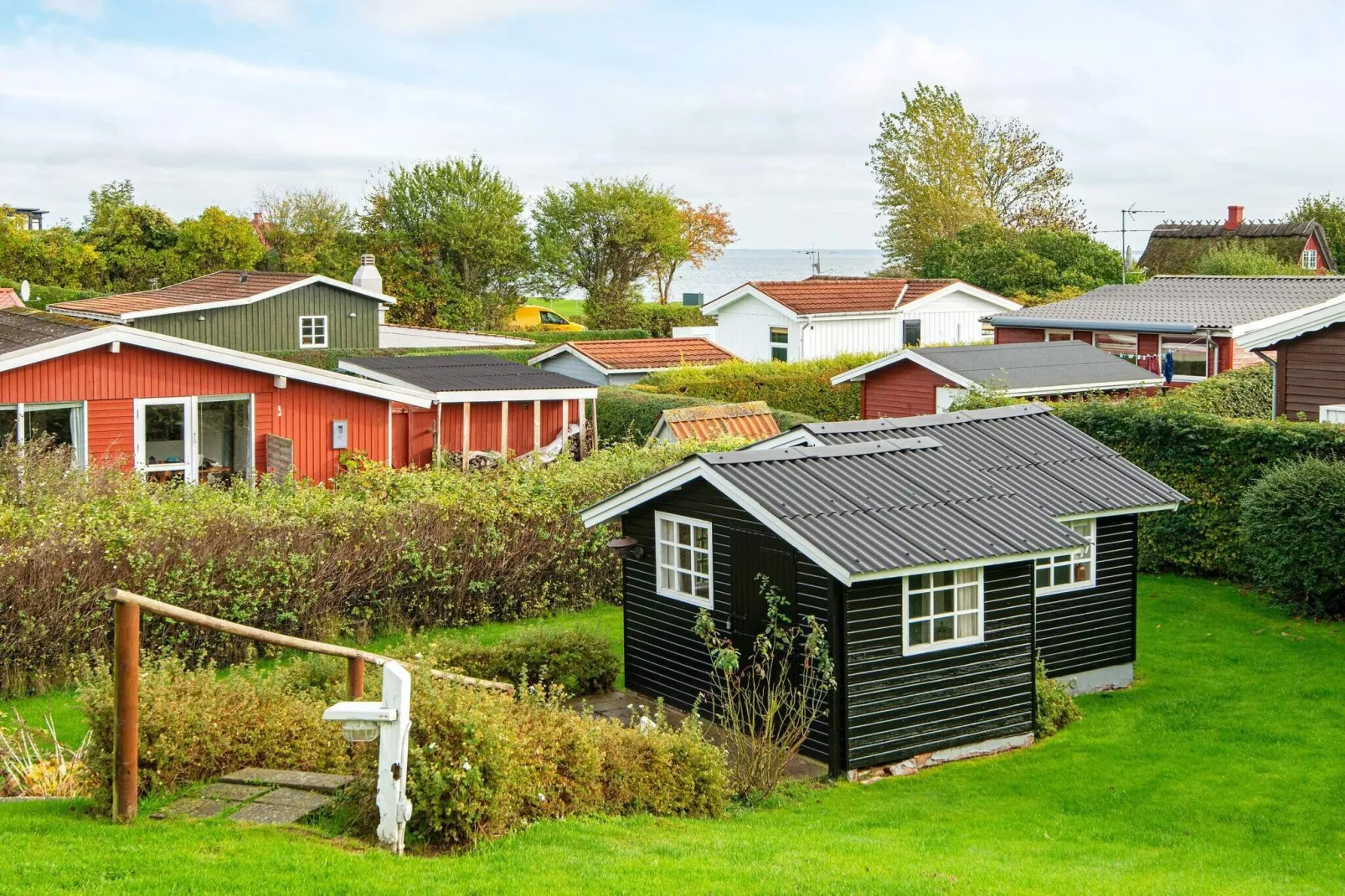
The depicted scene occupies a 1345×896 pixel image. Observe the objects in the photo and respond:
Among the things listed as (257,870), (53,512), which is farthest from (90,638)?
(257,870)

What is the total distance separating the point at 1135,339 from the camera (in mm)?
34312

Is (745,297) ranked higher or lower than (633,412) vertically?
higher

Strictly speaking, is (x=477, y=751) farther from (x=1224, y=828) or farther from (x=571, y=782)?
(x=1224, y=828)

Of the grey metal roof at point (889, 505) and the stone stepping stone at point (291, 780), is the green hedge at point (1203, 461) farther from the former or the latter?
the stone stepping stone at point (291, 780)

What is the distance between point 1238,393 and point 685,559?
16377mm

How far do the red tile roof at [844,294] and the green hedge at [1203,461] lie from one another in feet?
64.9

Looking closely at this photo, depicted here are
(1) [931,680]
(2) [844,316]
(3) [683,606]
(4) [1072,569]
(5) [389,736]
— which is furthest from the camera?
(2) [844,316]

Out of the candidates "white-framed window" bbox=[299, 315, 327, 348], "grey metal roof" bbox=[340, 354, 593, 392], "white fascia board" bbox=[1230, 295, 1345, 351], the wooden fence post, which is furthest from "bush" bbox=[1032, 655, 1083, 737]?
"white-framed window" bbox=[299, 315, 327, 348]

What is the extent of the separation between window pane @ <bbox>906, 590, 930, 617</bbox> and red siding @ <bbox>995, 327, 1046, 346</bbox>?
88.8ft

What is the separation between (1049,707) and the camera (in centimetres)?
1280

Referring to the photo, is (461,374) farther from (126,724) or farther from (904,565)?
(126,724)

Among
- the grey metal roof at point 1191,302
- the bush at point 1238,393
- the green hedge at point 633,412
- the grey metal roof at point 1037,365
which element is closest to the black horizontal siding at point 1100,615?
the bush at point 1238,393

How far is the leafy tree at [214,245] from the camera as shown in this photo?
59781mm

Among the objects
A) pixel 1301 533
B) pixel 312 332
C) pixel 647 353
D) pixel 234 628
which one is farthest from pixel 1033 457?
pixel 312 332
